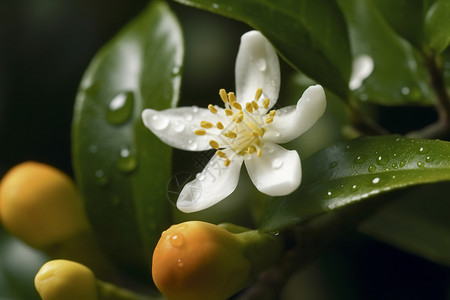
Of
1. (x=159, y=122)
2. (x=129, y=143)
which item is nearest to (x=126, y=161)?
(x=129, y=143)

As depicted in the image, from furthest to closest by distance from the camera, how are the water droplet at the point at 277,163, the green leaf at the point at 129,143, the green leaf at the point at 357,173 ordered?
the green leaf at the point at 129,143
the water droplet at the point at 277,163
the green leaf at the point at 357,173

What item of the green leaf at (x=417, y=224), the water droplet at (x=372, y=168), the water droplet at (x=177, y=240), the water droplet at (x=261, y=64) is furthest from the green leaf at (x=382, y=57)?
the water droplet at (x=177, y=240)

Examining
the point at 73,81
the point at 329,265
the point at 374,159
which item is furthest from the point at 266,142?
the point at 73,81

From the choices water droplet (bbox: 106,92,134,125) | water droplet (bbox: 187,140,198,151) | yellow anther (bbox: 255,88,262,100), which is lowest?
water droplet (bbox: 106,92,134,125)

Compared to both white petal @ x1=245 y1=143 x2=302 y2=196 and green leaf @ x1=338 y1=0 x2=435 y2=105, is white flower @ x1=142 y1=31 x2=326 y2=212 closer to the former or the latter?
white petal @ x1=245 y1=143 x2=302 y2=196

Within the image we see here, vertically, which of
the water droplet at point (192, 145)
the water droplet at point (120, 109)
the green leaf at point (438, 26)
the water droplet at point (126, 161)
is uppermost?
the green leaf at point (438, 26)

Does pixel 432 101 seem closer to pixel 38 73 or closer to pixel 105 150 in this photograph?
pixel 105 150

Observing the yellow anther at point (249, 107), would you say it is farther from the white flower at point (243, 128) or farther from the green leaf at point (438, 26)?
the green leaf at point (438, 26)

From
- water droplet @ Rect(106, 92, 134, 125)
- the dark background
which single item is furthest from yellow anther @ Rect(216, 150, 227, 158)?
the dark background
